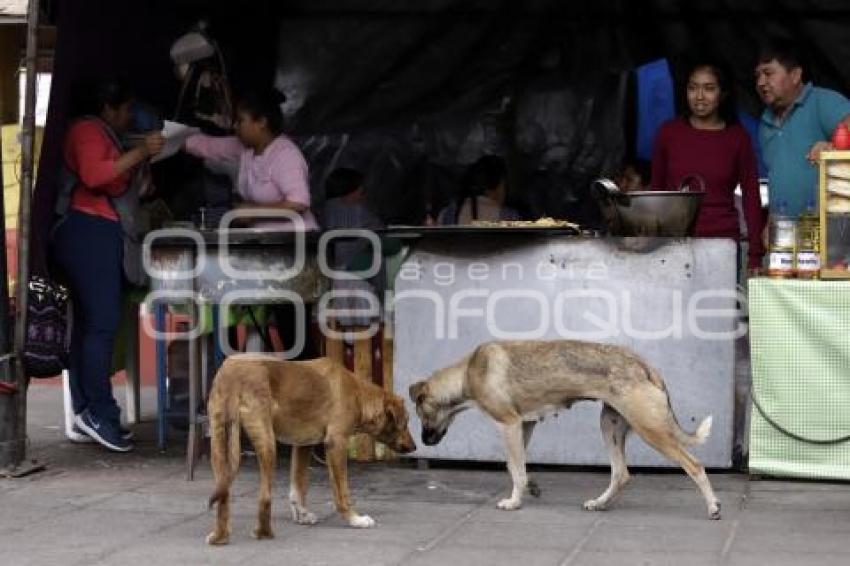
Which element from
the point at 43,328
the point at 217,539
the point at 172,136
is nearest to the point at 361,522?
the point at 217,539

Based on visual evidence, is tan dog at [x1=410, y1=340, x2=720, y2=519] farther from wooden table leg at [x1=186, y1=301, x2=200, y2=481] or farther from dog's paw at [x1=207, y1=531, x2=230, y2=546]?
wooden table leg at [x1=186, y1=301, x2=200, y2=481]

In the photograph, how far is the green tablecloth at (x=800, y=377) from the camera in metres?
8.56

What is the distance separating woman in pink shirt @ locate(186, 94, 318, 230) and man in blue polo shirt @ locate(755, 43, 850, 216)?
8.90 feet

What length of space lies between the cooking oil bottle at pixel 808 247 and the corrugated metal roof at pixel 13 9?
15.4 ft

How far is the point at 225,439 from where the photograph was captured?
7.19 meters

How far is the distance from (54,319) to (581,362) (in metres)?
3.18

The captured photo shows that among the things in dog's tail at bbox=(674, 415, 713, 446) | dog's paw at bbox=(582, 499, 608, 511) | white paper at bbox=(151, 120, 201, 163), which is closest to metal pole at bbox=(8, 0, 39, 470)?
white paper at bbox=(151, 120, 201, 163)

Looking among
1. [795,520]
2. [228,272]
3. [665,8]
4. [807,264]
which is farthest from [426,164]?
[795,520]

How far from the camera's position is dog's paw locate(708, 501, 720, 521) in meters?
7.73

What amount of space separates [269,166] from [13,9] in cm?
179

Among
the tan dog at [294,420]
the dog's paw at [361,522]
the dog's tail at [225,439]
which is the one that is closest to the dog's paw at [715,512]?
the tan dog at [294,420]

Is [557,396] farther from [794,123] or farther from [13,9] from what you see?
[13,9]

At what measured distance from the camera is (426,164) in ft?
37.4

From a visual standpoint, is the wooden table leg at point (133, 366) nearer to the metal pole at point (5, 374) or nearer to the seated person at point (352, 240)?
the seated person at point (352, 240)
